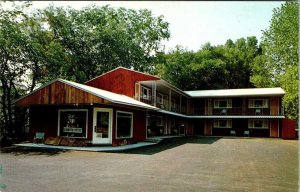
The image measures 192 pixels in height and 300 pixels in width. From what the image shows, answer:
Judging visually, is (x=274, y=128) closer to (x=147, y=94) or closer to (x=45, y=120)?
(x=147, y=94)

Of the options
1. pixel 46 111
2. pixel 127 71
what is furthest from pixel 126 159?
pixel 127 71

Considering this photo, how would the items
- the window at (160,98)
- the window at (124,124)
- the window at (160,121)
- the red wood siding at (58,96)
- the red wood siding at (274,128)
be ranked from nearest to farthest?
the red wood siding at (58,96)
the window at (124,124)
the window at (160,121)
the window at (160,98)
the red wood siding at (274,128)

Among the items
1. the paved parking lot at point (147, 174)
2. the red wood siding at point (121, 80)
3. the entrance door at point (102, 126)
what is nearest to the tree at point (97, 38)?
the red wood siding at point (121, 80)

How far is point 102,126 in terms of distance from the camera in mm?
19031

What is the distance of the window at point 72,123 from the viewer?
18936 millimetres

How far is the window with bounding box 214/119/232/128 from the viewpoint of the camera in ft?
116

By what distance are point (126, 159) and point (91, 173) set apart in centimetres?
354

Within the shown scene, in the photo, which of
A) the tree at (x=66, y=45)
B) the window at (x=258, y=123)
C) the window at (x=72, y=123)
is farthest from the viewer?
the window at (x=258, y=123)

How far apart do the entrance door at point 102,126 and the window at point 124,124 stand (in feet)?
3.19

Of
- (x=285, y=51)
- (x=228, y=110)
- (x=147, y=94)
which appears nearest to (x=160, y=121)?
(x=147, y=94)

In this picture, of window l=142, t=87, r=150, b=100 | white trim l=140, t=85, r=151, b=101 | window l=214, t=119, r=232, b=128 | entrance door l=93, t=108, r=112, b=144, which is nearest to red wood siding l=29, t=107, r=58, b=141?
entrance door l=93, t=108, r=112, b=144

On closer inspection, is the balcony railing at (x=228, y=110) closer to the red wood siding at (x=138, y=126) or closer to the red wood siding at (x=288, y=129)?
the red wood siding at (x=288, y=129)

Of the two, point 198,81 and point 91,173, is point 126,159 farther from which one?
point 198,81

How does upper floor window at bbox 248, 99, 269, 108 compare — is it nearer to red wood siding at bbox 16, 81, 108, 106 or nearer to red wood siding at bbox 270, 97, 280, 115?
red wood siding at bbox 270, 97, 280, 115
